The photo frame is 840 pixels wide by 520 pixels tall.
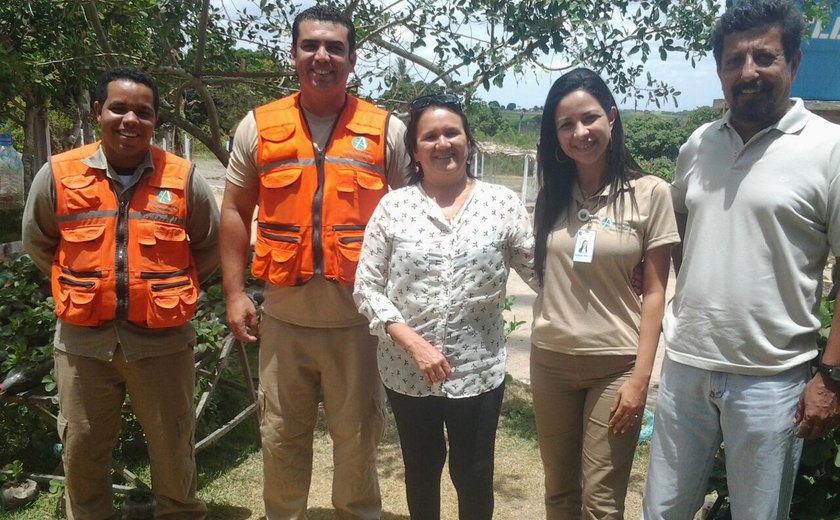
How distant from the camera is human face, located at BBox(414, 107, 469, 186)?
2492 mm

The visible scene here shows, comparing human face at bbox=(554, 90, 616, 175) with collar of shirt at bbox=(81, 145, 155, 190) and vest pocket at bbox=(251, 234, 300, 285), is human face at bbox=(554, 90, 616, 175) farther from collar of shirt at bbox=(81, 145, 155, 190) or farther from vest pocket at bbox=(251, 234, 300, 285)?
collar of shirt at bbox=(81, 145, 155, 190)

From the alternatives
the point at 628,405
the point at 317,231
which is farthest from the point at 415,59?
the point at 628,405

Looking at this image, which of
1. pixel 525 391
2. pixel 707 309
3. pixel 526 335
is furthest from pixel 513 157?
pixel 707 309

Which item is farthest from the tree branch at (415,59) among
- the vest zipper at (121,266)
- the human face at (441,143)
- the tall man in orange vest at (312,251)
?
the vest zipper at (121,266)

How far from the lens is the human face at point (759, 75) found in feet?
6.91

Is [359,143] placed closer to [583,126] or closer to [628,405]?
[583,126]

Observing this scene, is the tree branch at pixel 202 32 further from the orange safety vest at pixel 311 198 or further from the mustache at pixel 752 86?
the mustache at pixel 752 86

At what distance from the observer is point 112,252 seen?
2801 millimetres

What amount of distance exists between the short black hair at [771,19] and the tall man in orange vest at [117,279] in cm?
213

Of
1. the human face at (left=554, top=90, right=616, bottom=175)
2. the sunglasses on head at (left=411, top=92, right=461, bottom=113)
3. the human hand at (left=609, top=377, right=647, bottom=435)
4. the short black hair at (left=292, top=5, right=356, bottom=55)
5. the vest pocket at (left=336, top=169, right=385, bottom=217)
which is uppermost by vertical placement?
the short black hair at (left=292, top=5, right=356, bottom=55)

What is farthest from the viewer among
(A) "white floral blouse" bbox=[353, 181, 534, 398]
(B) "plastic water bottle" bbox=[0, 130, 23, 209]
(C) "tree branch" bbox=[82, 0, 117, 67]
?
(B) "plastic water bottle" bbox=[0, 130, 23, 209]

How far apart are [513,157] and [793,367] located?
23848mm

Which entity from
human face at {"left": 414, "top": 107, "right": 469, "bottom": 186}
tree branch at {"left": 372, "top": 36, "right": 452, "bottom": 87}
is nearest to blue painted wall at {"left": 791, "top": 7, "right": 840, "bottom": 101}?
tree branch at {"left": 372, "top": 36, "right": 452, "bottom": 87}

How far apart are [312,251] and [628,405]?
1.25m
